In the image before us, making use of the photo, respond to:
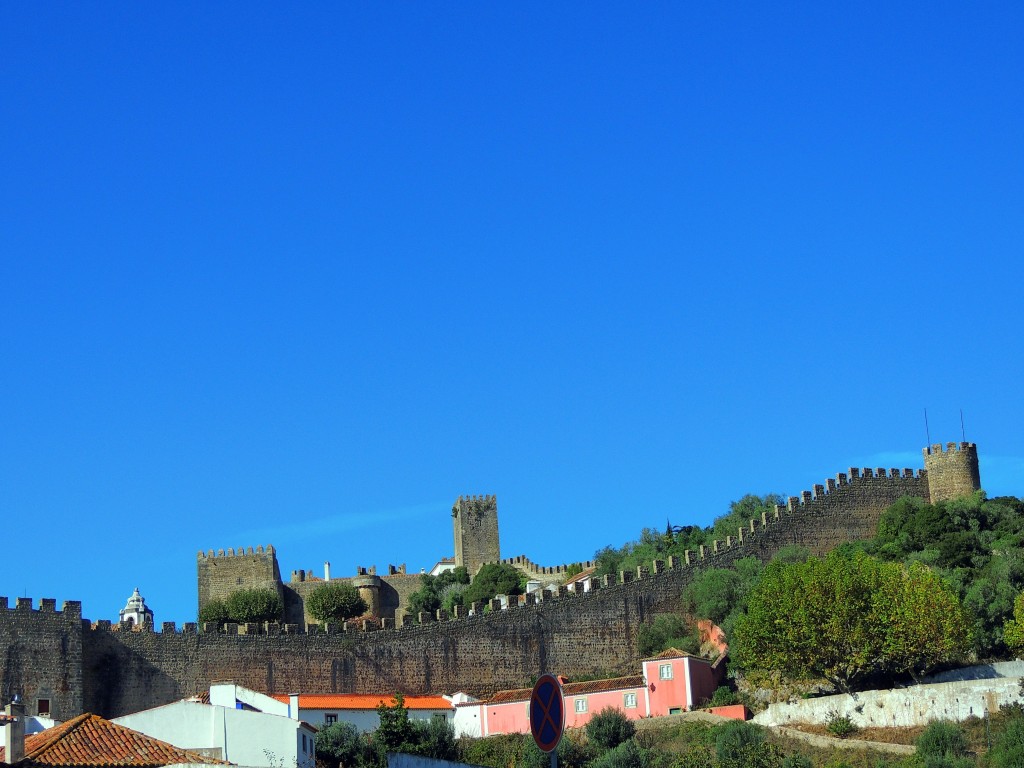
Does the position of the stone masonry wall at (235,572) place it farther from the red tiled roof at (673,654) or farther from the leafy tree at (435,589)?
the red tiled roof at (673,654)

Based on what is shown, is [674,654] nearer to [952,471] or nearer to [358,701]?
[358,701]

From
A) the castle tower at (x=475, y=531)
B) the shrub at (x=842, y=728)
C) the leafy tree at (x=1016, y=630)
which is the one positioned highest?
the castle tower at (x=475, y=531)

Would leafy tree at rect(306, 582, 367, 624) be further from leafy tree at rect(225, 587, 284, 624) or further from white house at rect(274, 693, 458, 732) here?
white house at rect(274, 693, 458, 732)

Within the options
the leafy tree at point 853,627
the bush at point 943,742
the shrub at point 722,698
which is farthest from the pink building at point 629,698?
the bush at point 943,742

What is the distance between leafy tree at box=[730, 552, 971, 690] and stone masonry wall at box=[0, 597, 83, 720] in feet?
56.3

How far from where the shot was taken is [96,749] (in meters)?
26.4

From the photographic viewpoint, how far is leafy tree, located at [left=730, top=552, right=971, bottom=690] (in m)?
43.2

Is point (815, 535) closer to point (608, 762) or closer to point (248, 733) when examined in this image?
point (608, 762)

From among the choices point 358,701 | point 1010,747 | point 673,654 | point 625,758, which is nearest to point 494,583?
point 358,701

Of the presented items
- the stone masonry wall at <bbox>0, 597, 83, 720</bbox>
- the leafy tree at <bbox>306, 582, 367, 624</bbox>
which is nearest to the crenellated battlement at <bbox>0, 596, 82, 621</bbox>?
the stone masonry wall at <bbox>0, 597, 83, 720</bbox>

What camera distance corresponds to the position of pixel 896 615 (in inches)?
1715

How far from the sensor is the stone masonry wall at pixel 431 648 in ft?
151

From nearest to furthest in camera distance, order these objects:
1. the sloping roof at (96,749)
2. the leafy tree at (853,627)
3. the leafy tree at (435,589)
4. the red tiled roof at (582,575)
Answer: the sloping roof at (96,749), the leafy tree at (853,627), the red tiled roof at (582,575), the leafy tree at (435,589)

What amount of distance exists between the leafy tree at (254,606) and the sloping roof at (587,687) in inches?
864
